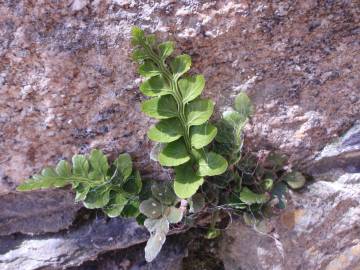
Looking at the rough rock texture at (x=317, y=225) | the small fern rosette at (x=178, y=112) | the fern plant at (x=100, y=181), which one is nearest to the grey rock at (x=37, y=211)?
the fern plant at (x=100, y=181)

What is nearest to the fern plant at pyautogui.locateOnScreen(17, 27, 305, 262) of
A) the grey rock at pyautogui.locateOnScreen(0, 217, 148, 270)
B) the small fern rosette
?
the small fern rosette

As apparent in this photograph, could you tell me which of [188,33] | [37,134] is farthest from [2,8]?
[188,33]

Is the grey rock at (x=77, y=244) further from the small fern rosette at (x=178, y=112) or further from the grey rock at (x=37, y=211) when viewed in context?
the small fern rosette at (x=178, y=112)

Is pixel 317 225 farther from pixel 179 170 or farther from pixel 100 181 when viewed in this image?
pixel 100 181

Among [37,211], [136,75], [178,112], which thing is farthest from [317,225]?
[37,211]

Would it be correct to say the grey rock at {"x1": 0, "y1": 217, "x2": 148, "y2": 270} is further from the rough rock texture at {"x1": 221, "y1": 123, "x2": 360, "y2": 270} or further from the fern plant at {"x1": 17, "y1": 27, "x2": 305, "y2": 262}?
the rough rock texture at {"x1": 221, "y1": 123, "x2": 360, "y2": 270}

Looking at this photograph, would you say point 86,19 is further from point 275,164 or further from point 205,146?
point 275,164
